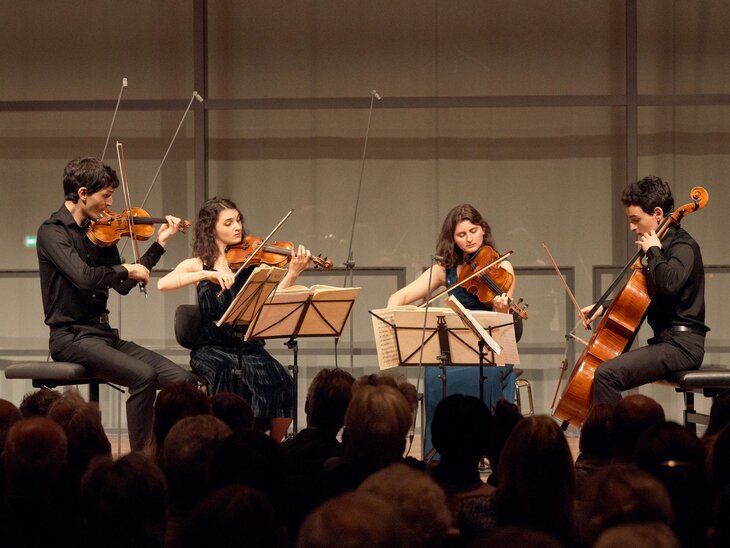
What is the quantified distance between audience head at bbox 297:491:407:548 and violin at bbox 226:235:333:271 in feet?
11.9

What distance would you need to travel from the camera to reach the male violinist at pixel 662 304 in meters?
4.63

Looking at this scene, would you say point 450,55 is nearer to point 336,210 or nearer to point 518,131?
point 518,131

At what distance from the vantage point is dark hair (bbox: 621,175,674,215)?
4.82m

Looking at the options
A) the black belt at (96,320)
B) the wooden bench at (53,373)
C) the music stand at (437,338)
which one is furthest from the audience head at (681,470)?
the black belt at (96,320)

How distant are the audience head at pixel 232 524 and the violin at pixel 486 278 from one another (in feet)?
11.6

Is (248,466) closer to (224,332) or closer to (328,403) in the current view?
(328,403)

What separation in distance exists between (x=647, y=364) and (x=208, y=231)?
227 cm

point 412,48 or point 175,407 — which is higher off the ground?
point 412,48

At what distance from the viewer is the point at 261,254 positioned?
523cm

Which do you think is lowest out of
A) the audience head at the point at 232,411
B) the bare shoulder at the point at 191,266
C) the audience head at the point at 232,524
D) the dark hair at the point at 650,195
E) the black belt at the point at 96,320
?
the audience head at the point at 232,411

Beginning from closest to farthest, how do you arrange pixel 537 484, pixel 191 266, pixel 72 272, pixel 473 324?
pixel 537 484
pixel 473 324
pixel 72 272
pixel 191 266

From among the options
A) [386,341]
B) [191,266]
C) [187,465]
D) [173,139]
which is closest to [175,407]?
[187,465]

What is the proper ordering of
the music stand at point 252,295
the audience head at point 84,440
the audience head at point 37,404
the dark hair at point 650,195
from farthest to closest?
the dark hair at point 650,195
the music stand at point 252,295
the audience head at point 37,404
the audience head at point 84,440

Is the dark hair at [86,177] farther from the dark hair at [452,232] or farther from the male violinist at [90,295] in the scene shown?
the dark hair at [452,232]
